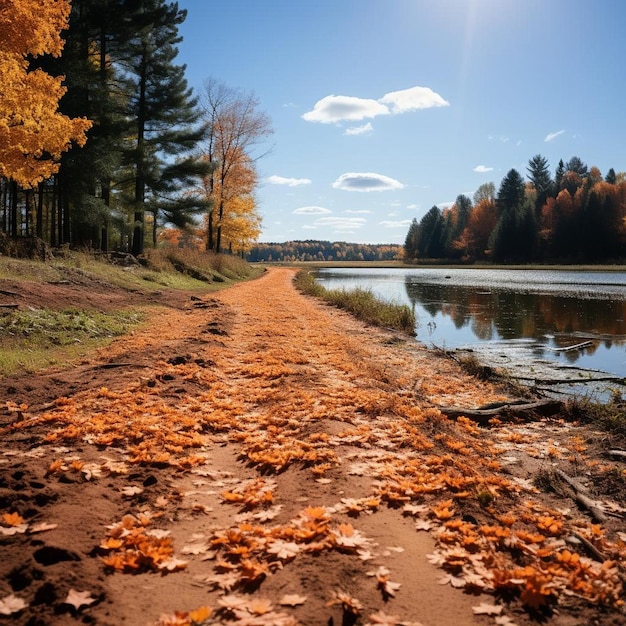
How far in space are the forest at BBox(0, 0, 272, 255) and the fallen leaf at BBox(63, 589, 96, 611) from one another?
1238 cm

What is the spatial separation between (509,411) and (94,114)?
69.6ft

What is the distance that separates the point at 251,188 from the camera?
124 ft

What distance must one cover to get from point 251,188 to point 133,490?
36322 millimetres

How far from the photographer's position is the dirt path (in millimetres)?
2484

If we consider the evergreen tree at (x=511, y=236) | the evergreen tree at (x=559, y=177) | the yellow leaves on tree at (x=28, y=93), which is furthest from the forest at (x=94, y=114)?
the evergreen tree at (x=559, y=177)

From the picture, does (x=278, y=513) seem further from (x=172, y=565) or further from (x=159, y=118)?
(x=159, y=118)

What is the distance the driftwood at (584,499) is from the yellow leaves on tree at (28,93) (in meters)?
13.6

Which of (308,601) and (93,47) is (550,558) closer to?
(308,601)

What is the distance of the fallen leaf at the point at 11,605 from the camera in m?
2.26

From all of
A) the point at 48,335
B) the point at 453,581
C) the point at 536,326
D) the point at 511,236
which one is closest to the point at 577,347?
the point at 536,326

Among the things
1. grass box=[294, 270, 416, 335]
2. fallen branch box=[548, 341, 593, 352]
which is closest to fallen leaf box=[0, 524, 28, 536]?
fallen branch box=[548, 341, 593, 352]

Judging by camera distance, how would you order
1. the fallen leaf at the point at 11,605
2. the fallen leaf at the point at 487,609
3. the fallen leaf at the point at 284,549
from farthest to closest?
the fallen leaf at the point at 284,549
the fallen leaf at the point at 487,609
the fallen leaf at the point at 11,605

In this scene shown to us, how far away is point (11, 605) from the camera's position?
2.30 m

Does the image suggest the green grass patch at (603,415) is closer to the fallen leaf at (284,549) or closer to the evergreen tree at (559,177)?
the fallen leaf at (284,549)
